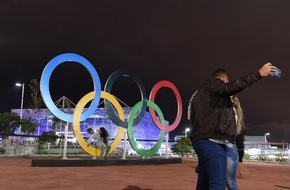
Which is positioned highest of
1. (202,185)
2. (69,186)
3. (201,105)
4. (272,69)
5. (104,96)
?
(104,96)

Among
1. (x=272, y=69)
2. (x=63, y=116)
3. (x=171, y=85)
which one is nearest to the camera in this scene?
(x=272, y=69)

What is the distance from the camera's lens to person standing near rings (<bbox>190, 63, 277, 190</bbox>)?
9.98 feet

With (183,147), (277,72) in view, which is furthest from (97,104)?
(183,147)

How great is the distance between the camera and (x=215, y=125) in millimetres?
3180

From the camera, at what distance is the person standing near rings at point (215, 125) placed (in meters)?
3.04

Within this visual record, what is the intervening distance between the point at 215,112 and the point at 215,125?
0.12m

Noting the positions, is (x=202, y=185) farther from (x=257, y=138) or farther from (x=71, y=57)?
(x=257, y=138)

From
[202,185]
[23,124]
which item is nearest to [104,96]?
[202,185]

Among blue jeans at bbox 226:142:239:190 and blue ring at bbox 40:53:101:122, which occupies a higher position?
blue ring at bbox 40:53:101:122

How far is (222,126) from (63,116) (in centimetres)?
968

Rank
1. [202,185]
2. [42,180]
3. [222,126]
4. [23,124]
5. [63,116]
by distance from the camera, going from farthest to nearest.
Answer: [23,124]
[63,116]
[42,180]
[202,185]
[222,126]

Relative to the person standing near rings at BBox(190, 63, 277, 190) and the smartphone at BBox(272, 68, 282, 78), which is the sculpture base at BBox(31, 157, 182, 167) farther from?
the smartphone at BBox(272, 68, 282, 78)

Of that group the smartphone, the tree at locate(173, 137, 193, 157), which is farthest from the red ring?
the smartphone

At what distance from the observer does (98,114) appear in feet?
223
